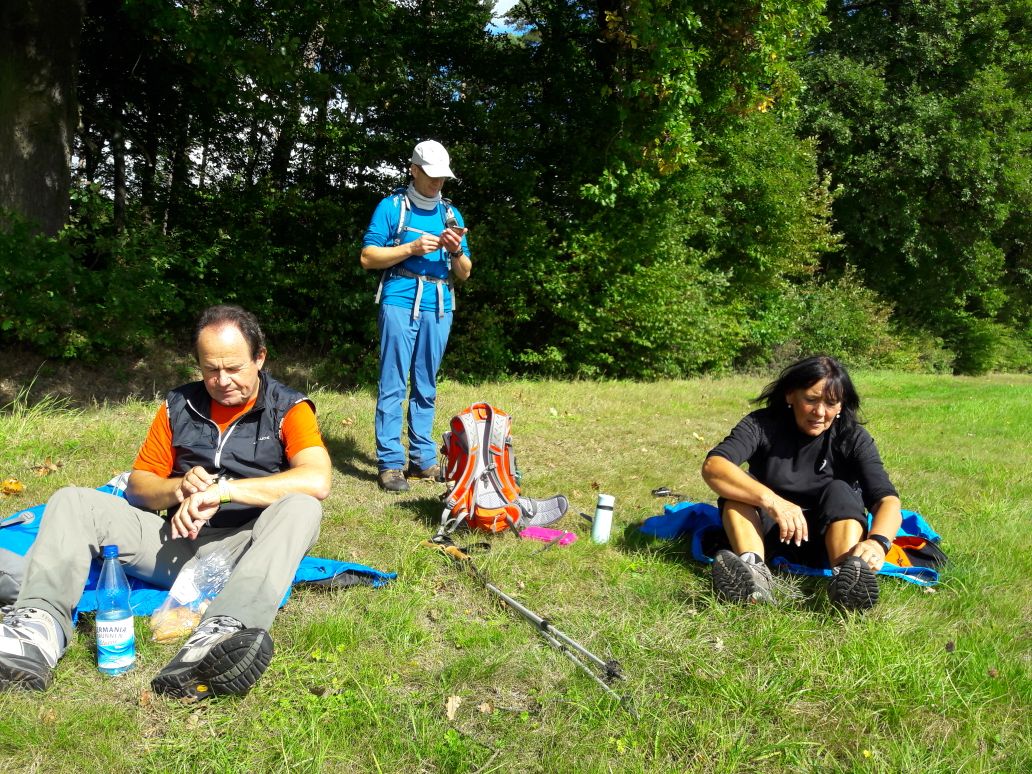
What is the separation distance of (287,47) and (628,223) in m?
5.64

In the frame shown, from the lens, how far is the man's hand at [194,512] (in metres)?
3.09

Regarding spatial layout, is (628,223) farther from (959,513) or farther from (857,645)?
(857,645)

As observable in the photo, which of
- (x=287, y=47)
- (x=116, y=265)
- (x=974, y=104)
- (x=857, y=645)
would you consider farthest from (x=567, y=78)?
(x=974, y=104)

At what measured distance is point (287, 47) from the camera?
847 cm

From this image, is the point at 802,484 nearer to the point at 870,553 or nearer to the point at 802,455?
the point at 802,455

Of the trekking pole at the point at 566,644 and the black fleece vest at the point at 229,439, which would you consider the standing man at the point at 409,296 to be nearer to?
the trekking pole at the point at 566,644

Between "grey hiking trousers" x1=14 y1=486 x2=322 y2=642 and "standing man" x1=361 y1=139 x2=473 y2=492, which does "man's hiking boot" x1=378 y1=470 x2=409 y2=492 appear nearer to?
"standing man" x1=361 y1=139 x2=473 y2=492

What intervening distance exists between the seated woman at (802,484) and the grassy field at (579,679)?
0.25 meters

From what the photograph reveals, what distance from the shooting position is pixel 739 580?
350cm

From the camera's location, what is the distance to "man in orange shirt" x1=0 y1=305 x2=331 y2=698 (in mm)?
2705

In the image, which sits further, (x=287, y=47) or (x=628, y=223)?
(x=628, y=223)

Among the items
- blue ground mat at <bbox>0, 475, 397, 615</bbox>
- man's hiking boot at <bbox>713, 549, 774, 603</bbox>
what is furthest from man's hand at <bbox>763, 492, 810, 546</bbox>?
blue ground mat at <bbox>0, 475, 397, 615</bbox>

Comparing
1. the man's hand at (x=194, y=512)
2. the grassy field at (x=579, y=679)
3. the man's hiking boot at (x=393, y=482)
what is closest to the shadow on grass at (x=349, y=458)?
the man's hiking boot at (x=393, y=482)

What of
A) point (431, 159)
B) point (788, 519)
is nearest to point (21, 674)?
point (788, 519)
